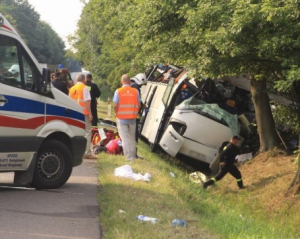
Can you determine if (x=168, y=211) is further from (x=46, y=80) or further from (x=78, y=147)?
(x=46, y=80)

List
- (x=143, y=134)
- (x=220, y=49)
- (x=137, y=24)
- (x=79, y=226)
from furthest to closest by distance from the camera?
(x=143, y=134), (x=137, y=24), (x=220, y=49), (x=79, y=226)

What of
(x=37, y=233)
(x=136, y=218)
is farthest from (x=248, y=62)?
(x=37, y=233)

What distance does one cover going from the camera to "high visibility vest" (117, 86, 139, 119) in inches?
576

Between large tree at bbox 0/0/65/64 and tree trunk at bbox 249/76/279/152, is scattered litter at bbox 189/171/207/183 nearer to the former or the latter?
tree trunk at bbox 249/76/279/152

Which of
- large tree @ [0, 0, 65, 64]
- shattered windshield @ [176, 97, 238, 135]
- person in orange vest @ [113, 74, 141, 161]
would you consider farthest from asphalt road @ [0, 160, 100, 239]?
large tree @ [0, 0, 65, 64]

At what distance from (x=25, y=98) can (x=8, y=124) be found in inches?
17.3

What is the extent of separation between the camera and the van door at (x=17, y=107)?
33.7 ft

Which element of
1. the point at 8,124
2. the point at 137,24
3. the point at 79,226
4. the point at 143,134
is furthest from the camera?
the point at 143,134

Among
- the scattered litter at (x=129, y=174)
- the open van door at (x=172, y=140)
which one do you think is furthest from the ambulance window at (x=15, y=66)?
the open van door at (x=172, y=140)

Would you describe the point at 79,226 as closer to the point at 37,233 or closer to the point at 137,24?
the point at 37,233

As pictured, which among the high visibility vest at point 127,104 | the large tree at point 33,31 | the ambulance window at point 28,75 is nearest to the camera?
the ambulance window at point 28,75

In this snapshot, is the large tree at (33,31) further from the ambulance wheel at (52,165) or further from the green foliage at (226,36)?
the ambulance wheel at (52,165)

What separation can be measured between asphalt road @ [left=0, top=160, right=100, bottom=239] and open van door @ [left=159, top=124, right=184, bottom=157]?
497cm

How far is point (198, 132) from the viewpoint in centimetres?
1727
